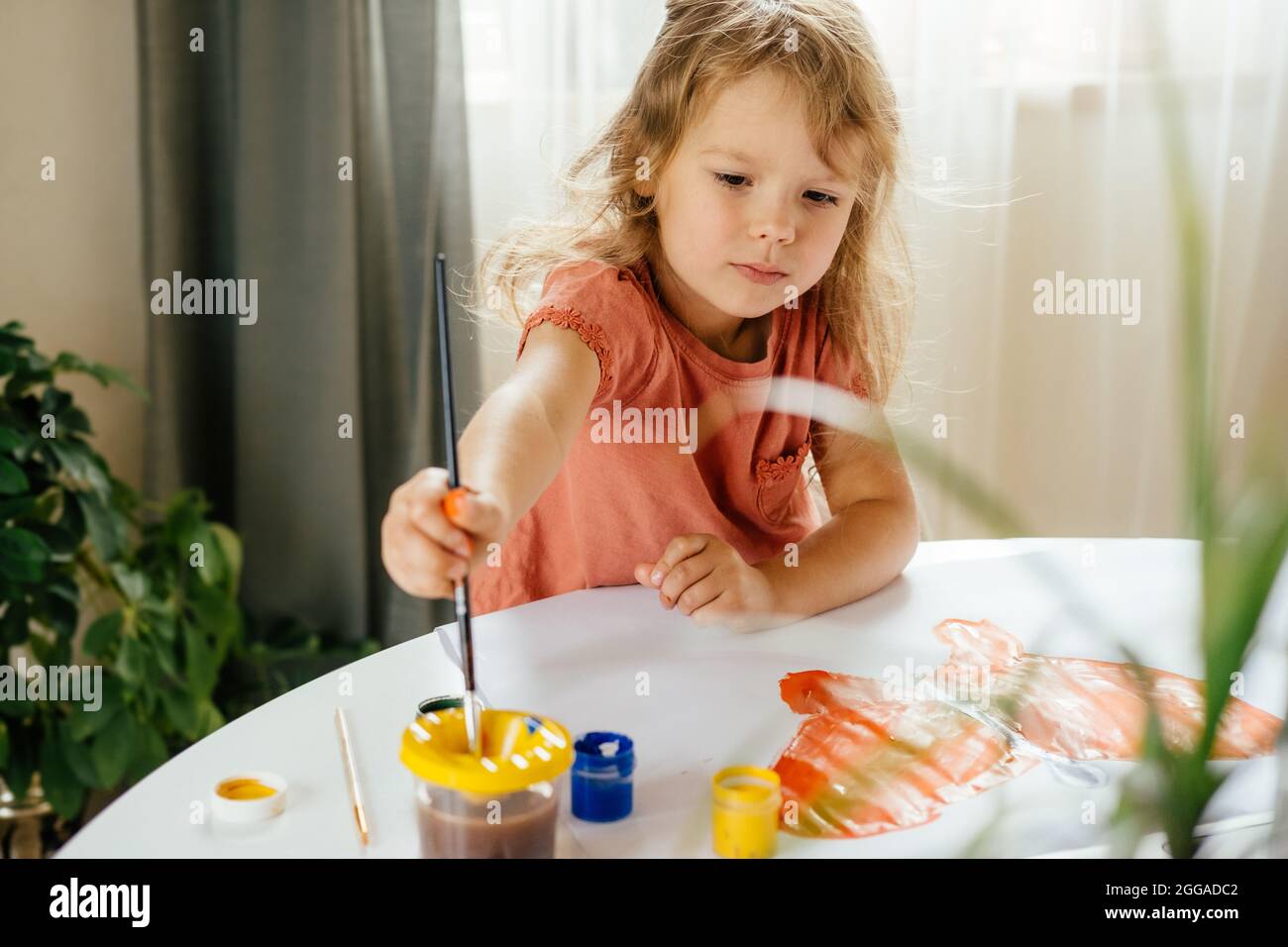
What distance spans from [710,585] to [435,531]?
281mm

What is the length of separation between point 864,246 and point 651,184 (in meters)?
0.23

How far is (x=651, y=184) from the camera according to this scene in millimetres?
997

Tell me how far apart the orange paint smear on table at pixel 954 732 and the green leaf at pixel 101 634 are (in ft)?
3.17

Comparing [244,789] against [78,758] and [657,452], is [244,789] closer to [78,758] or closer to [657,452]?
[657,452]

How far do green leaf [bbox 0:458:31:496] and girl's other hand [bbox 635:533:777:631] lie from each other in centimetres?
78

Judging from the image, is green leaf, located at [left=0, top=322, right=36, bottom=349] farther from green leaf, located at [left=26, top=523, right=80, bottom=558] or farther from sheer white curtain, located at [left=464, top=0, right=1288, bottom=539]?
sheer white curtain, located at [left=464, top=0, right=1288, bottom=539]

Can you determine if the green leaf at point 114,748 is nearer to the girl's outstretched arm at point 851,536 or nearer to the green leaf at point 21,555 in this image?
the green leaf at point 21,555

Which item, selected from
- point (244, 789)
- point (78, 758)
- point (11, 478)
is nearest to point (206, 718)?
point (78, 758)

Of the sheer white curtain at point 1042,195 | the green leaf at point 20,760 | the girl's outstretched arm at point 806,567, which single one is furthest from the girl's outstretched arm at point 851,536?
the green leaf at point 20,760

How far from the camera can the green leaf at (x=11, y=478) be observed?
3.96 feet

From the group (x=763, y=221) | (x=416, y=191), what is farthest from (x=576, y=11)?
(x=763, y=221)

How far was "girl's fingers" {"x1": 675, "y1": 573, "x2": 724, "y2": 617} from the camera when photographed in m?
0.74

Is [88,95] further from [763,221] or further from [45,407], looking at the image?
[763,221]

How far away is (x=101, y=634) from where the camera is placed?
1.32 m
